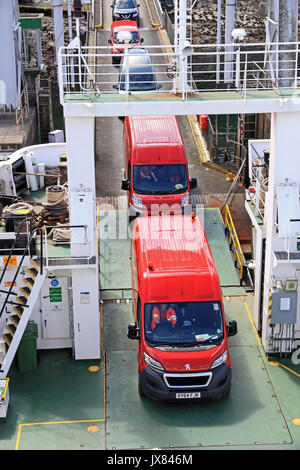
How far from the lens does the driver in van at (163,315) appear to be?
15430mm

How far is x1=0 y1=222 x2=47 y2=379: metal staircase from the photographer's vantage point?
51.7 feet

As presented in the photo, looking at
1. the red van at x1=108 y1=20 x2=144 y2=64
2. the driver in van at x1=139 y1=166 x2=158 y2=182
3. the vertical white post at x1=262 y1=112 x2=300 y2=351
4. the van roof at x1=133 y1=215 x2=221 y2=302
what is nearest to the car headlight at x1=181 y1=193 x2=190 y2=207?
the driver in van at x1=139 y1=166 x2=158 y2=182

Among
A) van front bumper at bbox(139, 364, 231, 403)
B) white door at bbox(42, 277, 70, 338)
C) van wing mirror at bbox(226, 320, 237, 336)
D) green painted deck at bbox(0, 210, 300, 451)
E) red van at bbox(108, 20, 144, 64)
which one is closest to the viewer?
green painted deck at bbox(0, 210, 300, 451)

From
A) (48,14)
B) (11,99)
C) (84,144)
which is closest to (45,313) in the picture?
(84,144)

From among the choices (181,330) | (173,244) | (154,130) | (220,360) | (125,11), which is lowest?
(220,360)

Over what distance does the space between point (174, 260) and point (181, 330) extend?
167 centimetres

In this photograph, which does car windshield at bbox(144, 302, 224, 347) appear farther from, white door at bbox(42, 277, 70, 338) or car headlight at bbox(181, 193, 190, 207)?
car headlight at bbox(181, 193, 190, 207)

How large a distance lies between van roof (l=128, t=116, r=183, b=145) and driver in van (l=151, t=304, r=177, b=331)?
766 centimetres

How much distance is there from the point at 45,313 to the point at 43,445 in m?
3.45

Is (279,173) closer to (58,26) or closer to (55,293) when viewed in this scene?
(55,293)

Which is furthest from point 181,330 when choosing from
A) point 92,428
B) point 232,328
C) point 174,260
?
point 92,428

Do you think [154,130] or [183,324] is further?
[154,130]

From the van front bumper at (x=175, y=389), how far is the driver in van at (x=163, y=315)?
951 millimetres

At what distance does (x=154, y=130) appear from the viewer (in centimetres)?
2270
